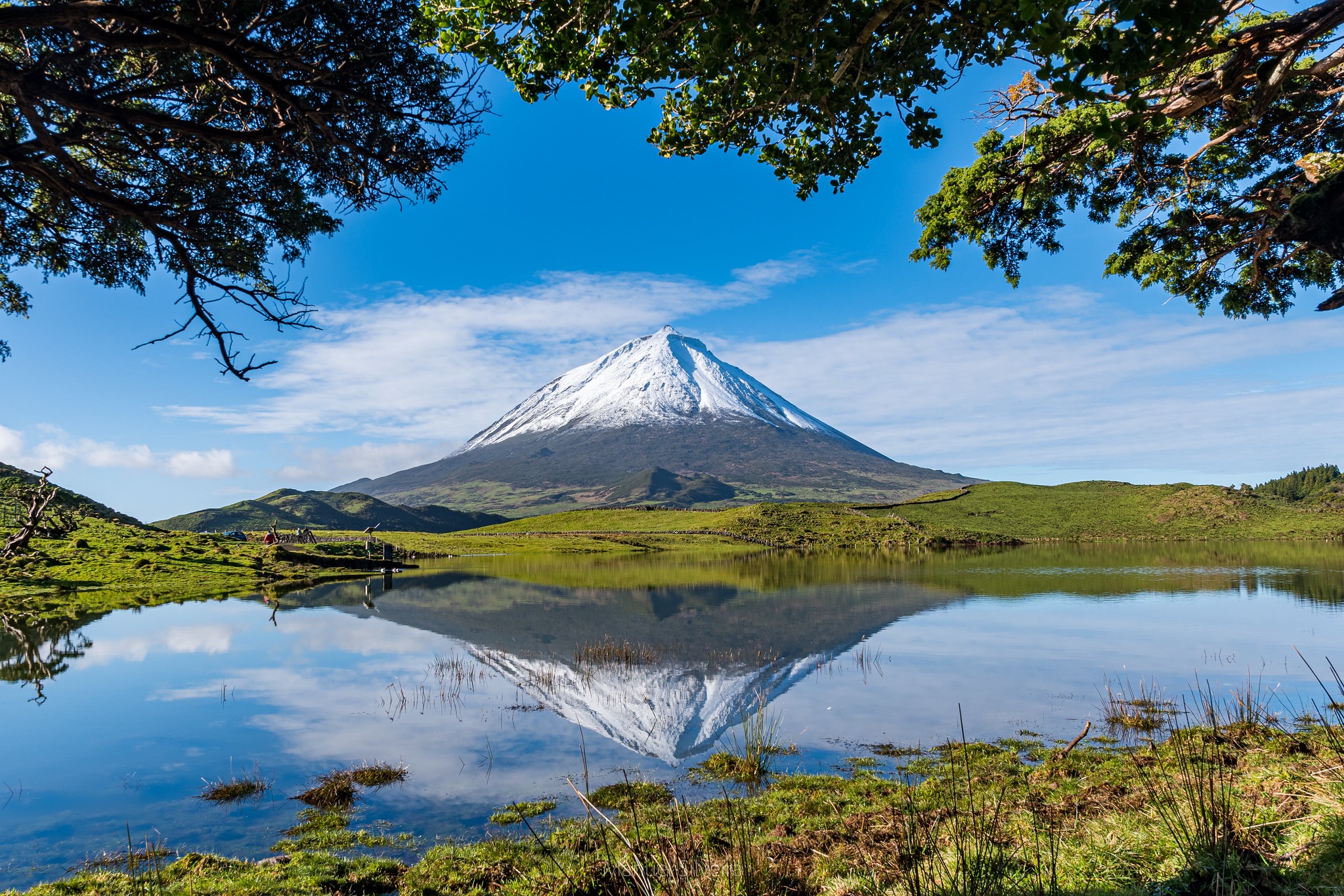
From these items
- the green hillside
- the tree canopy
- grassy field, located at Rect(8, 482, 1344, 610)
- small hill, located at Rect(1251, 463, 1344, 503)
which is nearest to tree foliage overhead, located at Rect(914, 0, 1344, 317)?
the tree canopy

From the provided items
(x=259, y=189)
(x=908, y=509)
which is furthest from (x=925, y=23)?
(x=908, y=509)

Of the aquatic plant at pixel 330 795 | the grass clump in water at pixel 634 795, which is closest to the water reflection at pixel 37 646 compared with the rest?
the aquatic plant at pixel 330 795

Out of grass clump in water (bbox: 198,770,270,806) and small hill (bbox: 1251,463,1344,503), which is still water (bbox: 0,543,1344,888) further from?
small hill (bbox: 1251,463,1344,503)

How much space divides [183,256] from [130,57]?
392 centimetres

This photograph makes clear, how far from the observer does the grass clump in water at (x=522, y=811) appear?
412 inches

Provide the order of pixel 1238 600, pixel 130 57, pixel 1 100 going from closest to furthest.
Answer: pixel 1 100, pixel 130 57, pixel 1238 600

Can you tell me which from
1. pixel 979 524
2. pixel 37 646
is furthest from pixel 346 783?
pixel 979 524

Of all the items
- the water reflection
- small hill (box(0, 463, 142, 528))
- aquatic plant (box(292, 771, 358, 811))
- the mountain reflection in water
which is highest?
small hill (box(0, 463, 142, 528))

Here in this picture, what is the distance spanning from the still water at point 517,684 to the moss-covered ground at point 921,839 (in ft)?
3.43

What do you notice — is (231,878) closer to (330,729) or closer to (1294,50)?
(330,729)

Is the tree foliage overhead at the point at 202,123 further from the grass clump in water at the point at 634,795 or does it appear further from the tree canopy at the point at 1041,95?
the grass clump in water at the point at 634,795

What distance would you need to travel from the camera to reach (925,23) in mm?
8336

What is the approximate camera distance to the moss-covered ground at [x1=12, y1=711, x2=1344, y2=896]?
16.6ft

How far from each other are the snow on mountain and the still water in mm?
104
